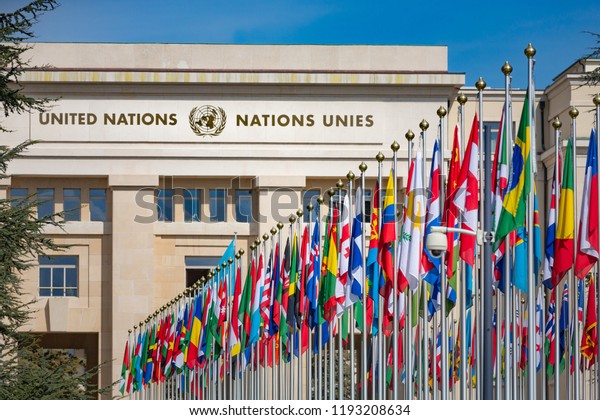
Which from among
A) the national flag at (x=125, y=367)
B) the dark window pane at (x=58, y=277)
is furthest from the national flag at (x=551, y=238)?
the dark window pane at (x=58, y=277)

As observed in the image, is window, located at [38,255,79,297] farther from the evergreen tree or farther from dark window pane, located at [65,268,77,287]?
the evergreen tree

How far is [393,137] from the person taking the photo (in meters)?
77.7

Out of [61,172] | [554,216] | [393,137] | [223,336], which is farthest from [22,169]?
[554,216]

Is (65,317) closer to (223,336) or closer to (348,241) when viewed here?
(223,336)

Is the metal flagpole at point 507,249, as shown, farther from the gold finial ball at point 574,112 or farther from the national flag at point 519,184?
the gold finial ball at point 574,112

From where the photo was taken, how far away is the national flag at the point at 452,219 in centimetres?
3206

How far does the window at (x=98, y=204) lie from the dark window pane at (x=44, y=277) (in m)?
3.30

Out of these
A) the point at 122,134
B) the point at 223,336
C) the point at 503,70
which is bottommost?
the point at 223,336

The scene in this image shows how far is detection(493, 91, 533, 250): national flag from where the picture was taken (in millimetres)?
29625

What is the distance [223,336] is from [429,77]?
27689 mm

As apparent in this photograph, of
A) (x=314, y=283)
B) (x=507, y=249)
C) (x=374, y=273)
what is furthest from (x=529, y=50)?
(x=314, y=283)

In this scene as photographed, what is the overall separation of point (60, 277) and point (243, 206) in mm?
9360

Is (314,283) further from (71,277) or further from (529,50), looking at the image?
(71,277)

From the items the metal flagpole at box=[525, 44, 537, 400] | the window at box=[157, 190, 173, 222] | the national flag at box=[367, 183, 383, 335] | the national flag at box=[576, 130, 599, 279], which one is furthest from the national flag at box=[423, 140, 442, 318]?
the window at box=[157, 190, 173, 222]
